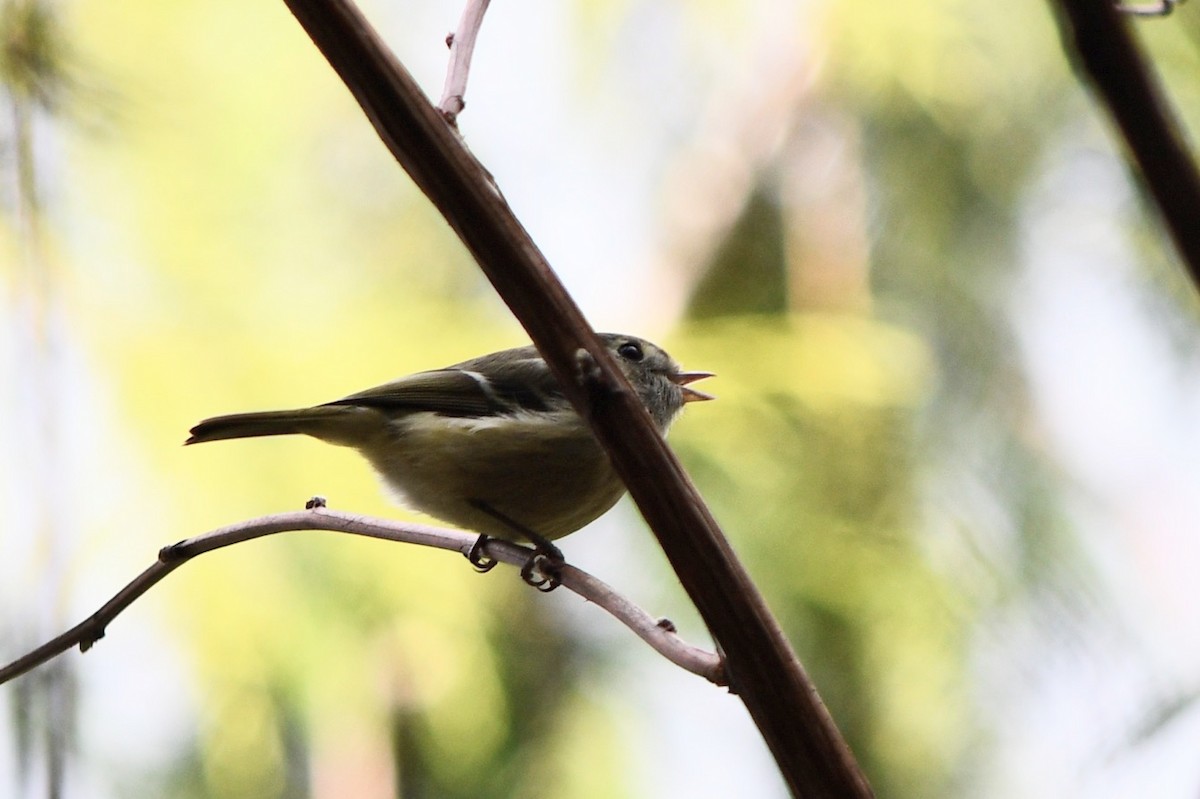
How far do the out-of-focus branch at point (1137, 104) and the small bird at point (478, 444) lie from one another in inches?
59.6

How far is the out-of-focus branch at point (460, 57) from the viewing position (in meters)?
1.33

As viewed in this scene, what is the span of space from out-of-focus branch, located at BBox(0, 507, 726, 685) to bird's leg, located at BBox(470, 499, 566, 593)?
0.29 ft

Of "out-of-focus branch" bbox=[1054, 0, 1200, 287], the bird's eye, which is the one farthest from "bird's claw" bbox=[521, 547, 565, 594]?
"out-of-focus branch" bbox=[1054, 0, 1200, 287]

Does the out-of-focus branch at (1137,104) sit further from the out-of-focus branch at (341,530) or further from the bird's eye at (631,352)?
the bird's eye at (631,352)

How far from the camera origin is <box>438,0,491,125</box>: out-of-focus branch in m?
1.33

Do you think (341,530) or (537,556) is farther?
(537,556)

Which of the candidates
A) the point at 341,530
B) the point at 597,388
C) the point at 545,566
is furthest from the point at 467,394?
the point at 597,388

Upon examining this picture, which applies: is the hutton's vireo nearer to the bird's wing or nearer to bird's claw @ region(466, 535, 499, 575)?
the bird's wing

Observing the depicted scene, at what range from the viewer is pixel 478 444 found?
85.4 inches

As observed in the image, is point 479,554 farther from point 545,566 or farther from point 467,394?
point 467,394

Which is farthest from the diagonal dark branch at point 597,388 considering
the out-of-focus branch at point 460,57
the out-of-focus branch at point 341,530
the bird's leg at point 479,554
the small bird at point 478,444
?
the small bird at point 478,444

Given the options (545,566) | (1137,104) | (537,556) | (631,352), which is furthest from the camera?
(631,352)

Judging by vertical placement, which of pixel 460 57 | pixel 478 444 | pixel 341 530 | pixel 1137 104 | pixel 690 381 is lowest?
pixel 690 381

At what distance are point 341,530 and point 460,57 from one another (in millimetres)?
Result: 641
